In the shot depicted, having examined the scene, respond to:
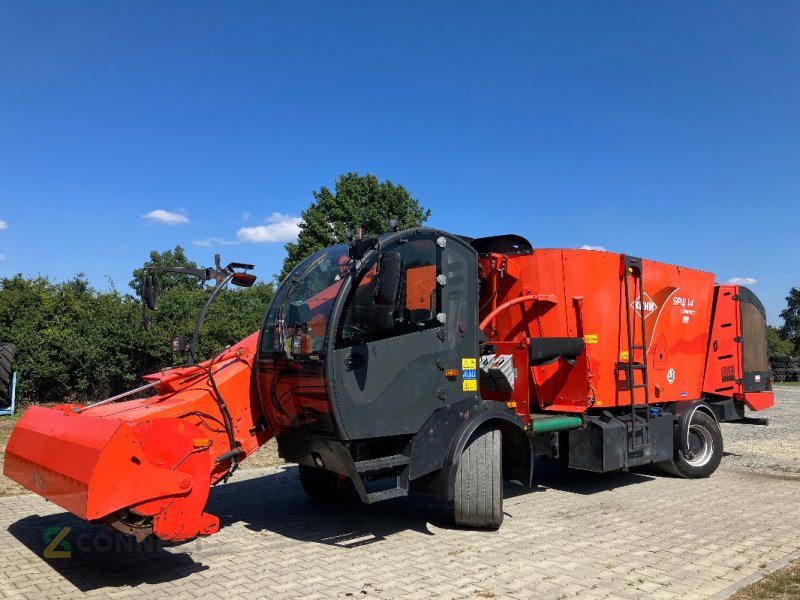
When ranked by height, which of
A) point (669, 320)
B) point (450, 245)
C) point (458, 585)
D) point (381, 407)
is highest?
point (450, 245)

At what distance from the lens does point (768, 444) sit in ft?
40.2

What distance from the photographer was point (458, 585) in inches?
190

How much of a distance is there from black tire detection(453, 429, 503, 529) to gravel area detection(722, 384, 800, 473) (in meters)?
5.76

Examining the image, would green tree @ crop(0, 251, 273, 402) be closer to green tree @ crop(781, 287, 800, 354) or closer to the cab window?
the cab window

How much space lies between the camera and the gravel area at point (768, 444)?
10.1m

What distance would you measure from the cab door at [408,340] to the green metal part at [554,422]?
1.25 m

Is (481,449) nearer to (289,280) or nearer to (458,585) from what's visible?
(458,585)

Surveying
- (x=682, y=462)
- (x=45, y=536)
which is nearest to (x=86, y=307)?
(x=45, y=536)

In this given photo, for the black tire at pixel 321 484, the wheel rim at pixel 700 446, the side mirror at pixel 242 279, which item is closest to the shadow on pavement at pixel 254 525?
the black tire at pixel 321 484

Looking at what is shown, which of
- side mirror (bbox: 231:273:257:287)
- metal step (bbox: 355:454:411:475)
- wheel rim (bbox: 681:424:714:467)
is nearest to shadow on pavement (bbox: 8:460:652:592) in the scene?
wheel rim (bbox: 681:424:714:467)

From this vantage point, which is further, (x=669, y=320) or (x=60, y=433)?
(x=669, y=320)

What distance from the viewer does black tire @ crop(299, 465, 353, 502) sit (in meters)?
7.57

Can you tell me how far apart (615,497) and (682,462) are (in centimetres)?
156

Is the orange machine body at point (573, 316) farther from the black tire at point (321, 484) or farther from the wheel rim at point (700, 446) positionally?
the black tire at point (321, 484)
